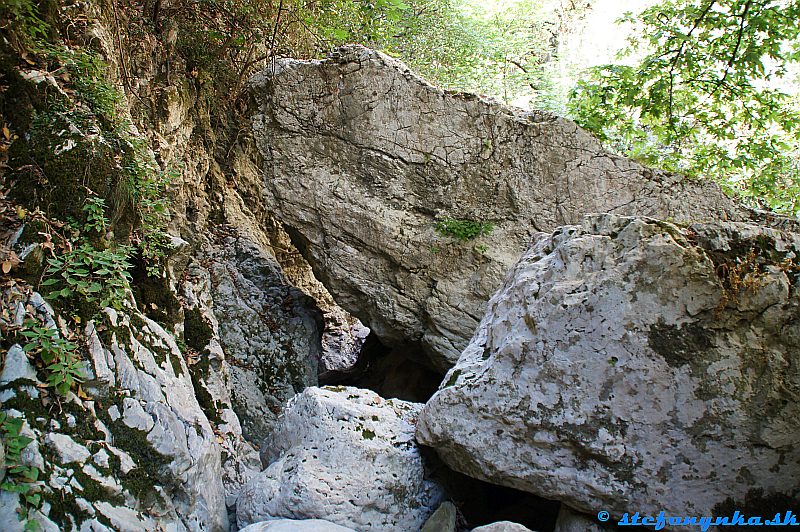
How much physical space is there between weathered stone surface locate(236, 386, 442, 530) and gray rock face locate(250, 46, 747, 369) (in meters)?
2.03

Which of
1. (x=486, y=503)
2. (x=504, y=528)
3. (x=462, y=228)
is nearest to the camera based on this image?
(x=504, y=528)

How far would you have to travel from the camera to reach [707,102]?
21.3 feet

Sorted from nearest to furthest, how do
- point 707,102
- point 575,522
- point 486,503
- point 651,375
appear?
point 651,375, point 575,522, point 486,503, point 707,102

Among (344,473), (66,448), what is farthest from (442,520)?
(66,448)

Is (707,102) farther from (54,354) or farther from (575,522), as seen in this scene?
(54,354)

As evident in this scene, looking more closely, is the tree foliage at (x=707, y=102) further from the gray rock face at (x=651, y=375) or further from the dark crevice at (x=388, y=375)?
the dark crevice at (x=388, y=375)

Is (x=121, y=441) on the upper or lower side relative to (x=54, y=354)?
lower

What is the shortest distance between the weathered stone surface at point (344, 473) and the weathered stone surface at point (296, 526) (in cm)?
17

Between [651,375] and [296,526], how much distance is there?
232 centimetres

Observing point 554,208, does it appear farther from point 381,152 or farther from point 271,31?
point 271,31

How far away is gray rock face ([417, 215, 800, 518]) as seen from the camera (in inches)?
120

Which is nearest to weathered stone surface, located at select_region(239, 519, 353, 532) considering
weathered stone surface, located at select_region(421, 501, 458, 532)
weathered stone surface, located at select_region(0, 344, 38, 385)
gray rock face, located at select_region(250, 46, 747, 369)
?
weathered stone surface, located at select_region(421, 501, 458, 532)

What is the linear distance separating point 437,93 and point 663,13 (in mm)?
2681

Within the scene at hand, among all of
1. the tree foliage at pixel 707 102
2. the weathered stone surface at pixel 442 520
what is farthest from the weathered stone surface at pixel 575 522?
the tree foliage at pixel 707 102
